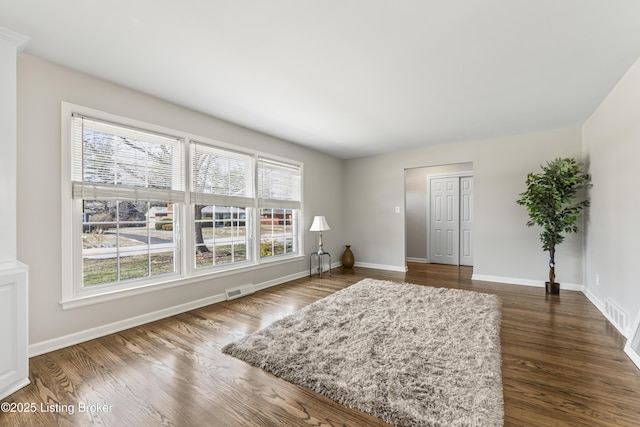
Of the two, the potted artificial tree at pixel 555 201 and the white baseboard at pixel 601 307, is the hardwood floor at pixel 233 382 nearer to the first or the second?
the white baseboard at pixel 601 307

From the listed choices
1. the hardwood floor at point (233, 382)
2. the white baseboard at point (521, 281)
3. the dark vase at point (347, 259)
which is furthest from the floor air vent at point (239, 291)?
the white baseboard at point (521, 281)

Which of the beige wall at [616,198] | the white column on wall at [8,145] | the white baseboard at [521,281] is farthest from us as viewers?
the white baseboard at [521,281]

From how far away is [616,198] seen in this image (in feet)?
9.47

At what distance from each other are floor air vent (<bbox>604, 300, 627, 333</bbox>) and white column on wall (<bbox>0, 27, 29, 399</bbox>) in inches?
192

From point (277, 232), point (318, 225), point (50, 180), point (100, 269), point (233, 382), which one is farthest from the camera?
point (318, 225)

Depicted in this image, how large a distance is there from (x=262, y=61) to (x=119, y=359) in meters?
2.69

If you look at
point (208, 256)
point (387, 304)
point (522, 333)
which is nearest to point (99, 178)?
point (208, 256)

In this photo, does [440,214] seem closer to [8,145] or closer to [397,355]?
[397,355]

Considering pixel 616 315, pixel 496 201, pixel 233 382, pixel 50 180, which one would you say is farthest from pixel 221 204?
pixel 616 315

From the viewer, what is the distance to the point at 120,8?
5.79 ft

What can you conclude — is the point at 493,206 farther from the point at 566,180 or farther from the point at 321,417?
the point at 321,417

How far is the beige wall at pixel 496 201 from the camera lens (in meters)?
4.30

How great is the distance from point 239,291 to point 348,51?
3246 mm

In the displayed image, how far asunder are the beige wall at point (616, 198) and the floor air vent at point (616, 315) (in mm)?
41
